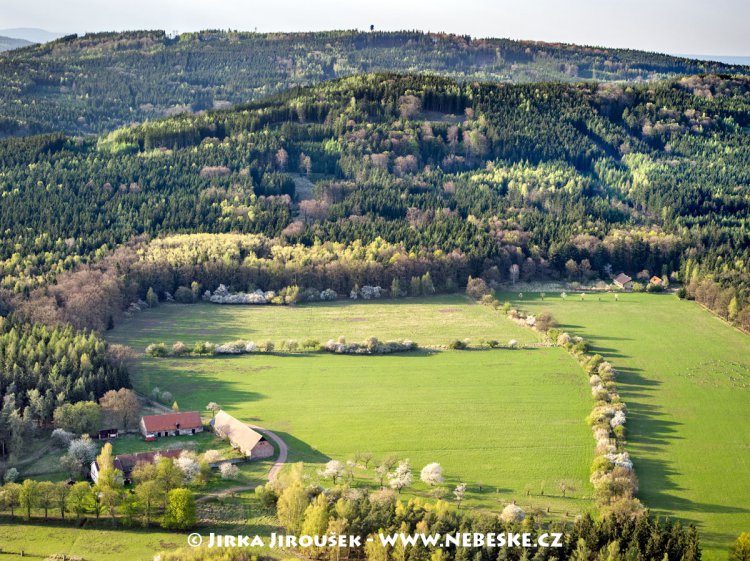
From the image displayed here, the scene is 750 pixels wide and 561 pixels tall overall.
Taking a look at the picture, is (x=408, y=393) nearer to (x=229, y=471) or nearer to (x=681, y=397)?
(x=229, y=471)

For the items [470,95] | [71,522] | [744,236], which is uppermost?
[470,95]

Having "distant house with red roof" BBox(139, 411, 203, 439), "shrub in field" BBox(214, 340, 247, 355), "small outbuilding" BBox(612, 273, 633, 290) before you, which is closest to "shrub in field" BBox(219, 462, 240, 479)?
"distant house with red roof" BBox(139, 411, 203, 439)

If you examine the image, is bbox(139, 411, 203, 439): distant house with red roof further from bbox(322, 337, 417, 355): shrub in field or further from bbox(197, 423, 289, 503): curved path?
bbox(322, 337, 417, 355): shrub in field

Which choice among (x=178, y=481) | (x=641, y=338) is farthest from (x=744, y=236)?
(x=178, y=481)

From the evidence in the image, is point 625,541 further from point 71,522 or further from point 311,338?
point 311,338

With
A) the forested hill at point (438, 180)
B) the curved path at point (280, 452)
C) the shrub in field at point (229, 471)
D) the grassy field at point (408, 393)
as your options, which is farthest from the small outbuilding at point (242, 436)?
the forested hill at point (438, 180)

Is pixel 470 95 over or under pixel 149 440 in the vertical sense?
over

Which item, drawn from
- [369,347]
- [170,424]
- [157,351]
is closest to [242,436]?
[170,424]
